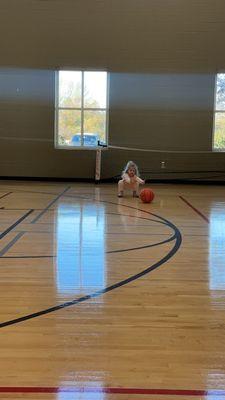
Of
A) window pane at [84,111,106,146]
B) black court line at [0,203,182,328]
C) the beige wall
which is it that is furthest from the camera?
window pane at [84,111,106,146]

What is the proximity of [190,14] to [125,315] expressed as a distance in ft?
42.6

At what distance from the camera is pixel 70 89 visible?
15.5 metres

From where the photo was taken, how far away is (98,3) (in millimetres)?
14969

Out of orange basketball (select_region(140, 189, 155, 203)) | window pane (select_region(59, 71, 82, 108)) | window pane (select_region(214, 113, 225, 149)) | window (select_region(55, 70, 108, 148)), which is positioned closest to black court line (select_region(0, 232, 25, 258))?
orange basketball (select_region(140, 189, 155, 203))

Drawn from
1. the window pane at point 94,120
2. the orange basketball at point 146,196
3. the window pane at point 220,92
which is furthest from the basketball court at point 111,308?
the window pane at point 220,92

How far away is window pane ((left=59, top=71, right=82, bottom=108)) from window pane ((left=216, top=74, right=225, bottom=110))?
4.27m

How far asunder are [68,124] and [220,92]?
4811 mm

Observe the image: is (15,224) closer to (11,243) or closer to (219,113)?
(11,243)

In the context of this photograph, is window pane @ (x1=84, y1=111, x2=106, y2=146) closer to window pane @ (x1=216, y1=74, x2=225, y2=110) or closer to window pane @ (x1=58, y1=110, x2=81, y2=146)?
window pane @ (x1=58, y1=110, x2=81, y2=146)

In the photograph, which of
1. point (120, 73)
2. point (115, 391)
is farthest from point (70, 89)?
point (115, 391)

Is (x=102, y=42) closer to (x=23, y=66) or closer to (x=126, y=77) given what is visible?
(x=126, y=77)

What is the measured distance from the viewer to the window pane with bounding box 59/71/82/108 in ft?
50.8

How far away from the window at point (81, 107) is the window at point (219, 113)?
3413 mm

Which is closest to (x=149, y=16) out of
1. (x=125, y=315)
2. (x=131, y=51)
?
(x=131, y=51)
